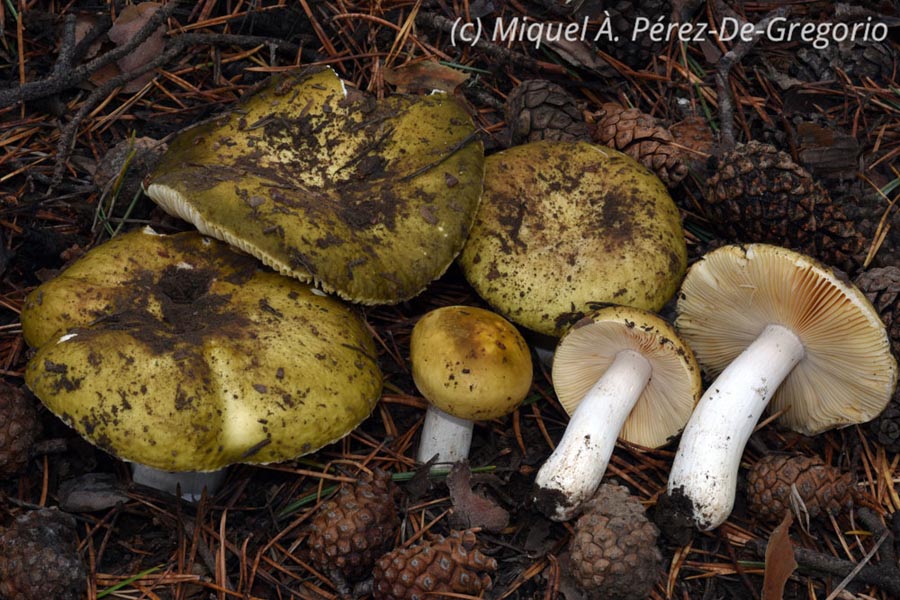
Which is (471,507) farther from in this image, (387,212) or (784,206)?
(784,206)

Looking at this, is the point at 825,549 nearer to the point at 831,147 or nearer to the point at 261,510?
the point at 831,147

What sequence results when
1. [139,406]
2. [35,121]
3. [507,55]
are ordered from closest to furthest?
[139,406], [35,121], [507,55]

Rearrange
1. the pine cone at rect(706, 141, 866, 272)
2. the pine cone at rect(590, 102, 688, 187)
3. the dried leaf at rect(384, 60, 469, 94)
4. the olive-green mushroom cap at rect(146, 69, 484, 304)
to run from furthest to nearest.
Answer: the dried leaf at rect(384, 60, 469, 94)
the pine cone at rect(590, 102, 688, 187)
the pine cone at rect(706, 141, 866, 272)
the olive-green mushroom cap at rect(146, 69, 484, 304)

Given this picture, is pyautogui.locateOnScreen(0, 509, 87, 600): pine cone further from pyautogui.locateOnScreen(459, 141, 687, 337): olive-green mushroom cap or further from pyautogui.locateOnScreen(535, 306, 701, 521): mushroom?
pyautogui.locateOnScreen(459, 141, 687, 337): olive-green mushroom cap

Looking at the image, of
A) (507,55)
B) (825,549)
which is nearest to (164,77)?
(507,55)

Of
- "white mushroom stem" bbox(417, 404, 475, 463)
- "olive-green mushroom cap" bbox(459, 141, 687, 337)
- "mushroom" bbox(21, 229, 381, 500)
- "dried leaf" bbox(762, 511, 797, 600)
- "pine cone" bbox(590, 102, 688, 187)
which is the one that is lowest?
"white mushroom stem" bbox(417, 404, 475, 463)

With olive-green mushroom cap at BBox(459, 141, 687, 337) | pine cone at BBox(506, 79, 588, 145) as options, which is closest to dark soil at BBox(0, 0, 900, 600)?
pine cone at BBox(506, 79, 588, 145)
